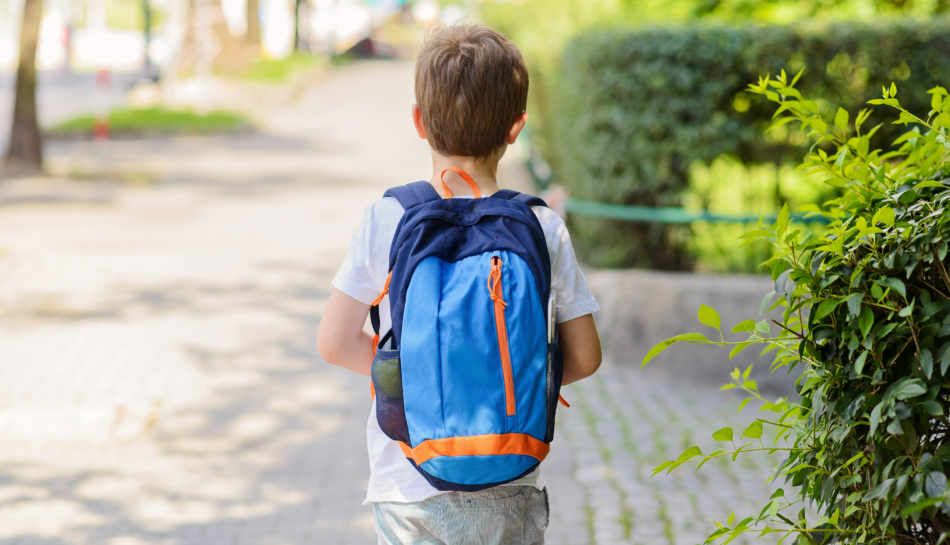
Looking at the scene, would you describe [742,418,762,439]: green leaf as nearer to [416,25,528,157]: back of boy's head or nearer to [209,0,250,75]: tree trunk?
[416,25,528,157]: back of boy's head

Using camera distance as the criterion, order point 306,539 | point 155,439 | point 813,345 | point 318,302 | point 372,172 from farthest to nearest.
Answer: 1. point 372,172
2. point 318,302
3. point 155,439
4. point 306,539
5. point 813,345

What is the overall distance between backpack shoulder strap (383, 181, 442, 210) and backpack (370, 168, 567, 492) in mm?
40

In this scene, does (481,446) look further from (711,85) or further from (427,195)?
(711,85)

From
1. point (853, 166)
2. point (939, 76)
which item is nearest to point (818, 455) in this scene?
point (853, 166)

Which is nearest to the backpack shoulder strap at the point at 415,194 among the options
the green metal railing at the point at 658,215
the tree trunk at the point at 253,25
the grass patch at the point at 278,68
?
the green metal railing at the point at 658,215

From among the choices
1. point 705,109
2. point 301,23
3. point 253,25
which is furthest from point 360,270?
point 301,23

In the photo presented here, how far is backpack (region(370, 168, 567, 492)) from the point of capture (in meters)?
1.69

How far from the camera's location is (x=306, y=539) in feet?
12.1

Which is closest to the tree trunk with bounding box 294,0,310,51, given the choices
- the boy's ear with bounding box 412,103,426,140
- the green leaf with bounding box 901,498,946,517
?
the boy's ear with bounding box 412,103,426,140

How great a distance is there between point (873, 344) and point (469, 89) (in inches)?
34.9

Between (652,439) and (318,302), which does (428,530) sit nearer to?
(652,439)

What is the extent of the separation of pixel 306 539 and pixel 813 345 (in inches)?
99.2

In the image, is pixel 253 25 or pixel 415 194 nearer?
pixel 415 194

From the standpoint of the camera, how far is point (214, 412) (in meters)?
5.10
